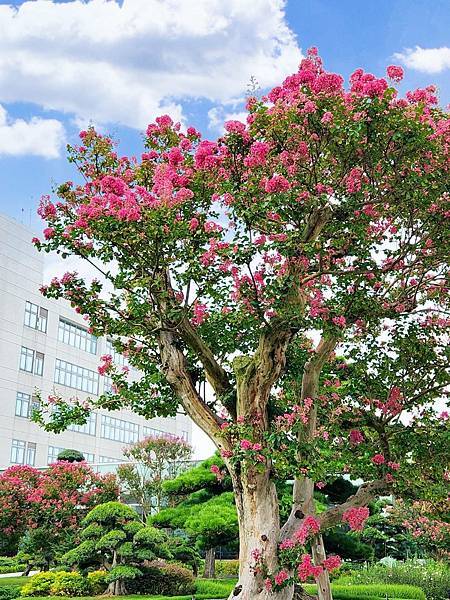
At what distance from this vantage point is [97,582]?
1473 cm

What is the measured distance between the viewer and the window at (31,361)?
32938 mm

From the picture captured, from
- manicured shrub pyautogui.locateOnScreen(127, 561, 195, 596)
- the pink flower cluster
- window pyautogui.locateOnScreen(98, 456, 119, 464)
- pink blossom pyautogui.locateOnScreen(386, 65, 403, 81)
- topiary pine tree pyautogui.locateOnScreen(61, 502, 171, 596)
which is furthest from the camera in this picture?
window pyautogui.locateOnScreen(98, 456, 119, 464)

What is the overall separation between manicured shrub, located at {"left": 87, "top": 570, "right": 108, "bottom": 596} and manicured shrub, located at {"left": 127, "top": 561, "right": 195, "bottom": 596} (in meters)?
0.55

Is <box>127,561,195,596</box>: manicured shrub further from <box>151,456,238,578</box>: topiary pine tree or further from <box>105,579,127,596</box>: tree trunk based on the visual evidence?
<box>151,456,238,578</box>: topiary pine tree

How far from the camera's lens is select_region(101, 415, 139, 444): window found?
40.0 meters

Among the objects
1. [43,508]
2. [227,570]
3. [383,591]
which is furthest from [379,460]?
[227,570]

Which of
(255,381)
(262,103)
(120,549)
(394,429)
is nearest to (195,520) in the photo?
(120,549)

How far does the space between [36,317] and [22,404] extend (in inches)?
177

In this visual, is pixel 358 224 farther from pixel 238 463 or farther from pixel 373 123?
pixel 238 463

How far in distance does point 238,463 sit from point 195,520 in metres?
6.68

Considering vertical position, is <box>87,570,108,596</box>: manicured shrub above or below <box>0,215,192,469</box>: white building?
below

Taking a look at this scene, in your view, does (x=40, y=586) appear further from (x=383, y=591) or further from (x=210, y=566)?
(x=383, y=591)

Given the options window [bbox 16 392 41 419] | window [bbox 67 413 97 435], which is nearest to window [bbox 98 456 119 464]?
window [bbox 67 413 97 435]

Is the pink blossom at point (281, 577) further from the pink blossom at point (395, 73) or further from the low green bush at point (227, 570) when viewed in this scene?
the low green bush at point (227, 570)
